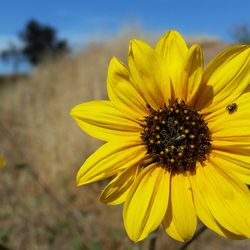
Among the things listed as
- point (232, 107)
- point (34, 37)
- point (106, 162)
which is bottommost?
point (106, 162)

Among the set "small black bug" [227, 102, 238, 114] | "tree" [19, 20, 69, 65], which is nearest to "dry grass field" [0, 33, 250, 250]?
"small black bug" [227, 102, 238, 114]

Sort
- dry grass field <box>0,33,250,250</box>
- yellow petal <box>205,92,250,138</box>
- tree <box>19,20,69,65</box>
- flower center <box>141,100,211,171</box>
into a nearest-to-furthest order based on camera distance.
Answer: yellow petal <box>205,92,250,138</box> < flower center <box>141,100,211,171</box> < dry grass field <box>0,33,250,250</box> < tree <box>19,20,69,65</box>

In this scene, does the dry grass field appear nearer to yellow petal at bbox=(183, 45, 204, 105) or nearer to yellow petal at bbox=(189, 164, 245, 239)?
yellow petal at bbox=(189, 164, 245, 239)

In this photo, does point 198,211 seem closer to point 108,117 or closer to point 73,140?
point 108,117

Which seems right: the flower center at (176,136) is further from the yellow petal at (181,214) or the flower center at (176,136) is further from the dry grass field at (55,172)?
Result: the dry grass field at (55,172)

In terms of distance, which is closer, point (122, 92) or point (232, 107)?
point (232, 107)

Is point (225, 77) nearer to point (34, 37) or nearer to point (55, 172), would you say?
point (55, 172)

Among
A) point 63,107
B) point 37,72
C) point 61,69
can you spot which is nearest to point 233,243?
point 63,107

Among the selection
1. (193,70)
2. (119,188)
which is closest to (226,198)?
(119,188)
